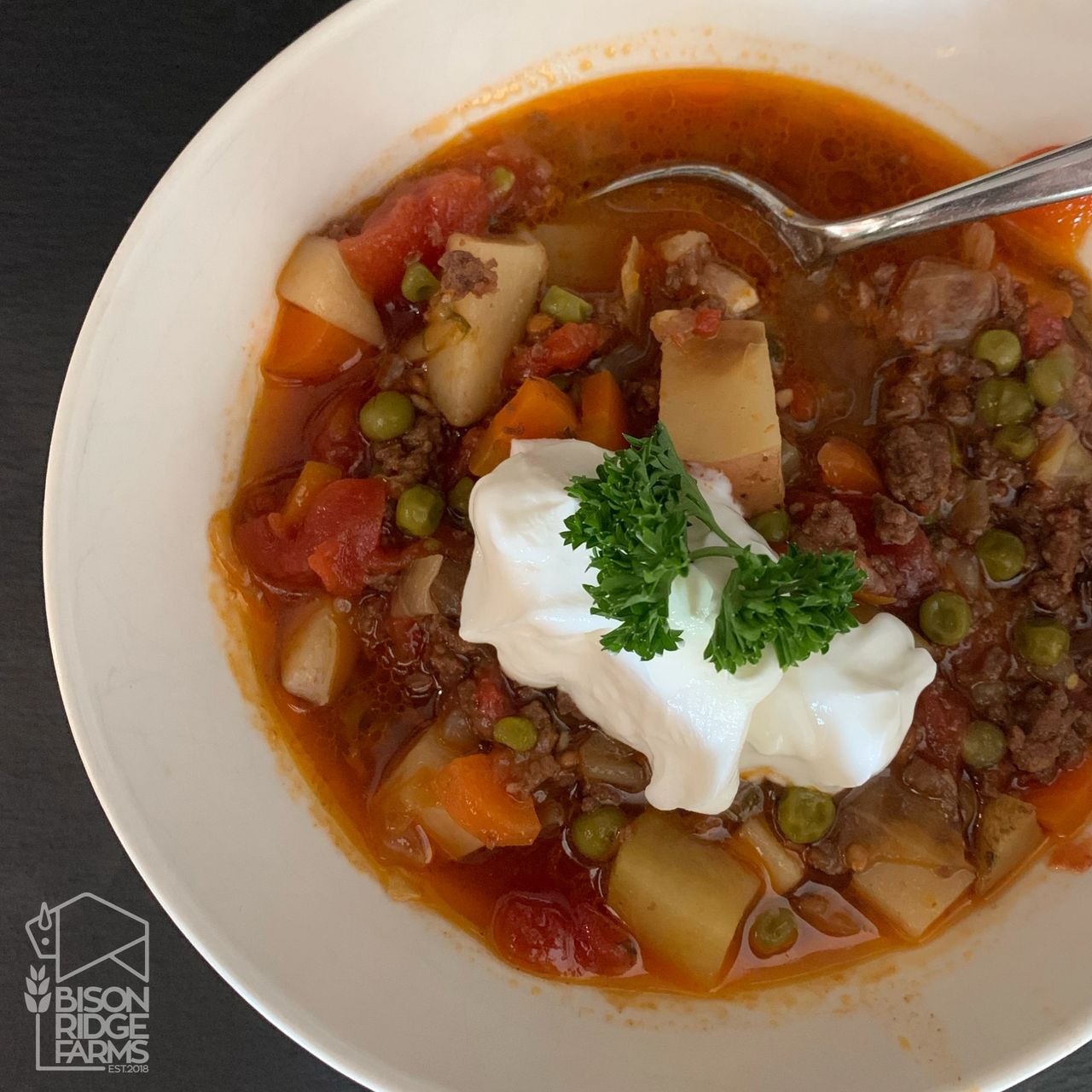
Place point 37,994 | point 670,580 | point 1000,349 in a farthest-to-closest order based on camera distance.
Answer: point 37,994, point 1000,349, point 670,580

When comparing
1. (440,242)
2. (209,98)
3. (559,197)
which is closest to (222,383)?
(440,242)

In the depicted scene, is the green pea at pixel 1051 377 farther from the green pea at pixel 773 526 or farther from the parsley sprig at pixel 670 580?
the parsley sprig at pixel 670 580

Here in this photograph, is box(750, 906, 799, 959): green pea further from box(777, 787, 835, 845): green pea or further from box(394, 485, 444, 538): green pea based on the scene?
box(394, 485, 444, 538): green pea

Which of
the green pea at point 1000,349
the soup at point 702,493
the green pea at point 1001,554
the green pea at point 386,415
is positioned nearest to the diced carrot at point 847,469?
the soup at point 702,493

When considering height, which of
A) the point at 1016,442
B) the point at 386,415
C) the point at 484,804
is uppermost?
the point at 386,415

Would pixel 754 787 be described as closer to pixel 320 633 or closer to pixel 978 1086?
pixel 978 1086

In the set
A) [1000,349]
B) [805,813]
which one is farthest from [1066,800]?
[1000,349]

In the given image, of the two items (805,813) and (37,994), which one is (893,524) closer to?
(805,813)
